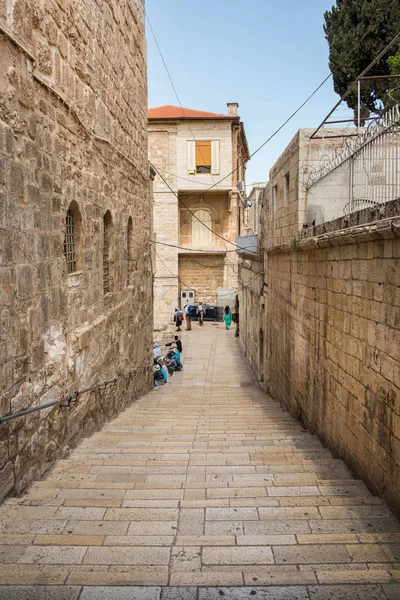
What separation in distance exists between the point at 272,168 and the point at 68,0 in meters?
7.30

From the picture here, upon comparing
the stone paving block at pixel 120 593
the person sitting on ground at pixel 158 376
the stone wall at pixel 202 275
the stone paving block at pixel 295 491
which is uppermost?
the stone wall at pixel 202 275

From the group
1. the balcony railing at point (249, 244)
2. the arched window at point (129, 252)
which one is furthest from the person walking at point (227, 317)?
the arched window at point (129, 252)

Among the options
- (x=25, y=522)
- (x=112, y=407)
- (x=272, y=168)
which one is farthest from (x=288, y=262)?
(x=25, y=522)

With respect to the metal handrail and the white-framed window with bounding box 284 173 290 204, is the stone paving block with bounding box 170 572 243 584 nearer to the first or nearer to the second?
the metal handrail

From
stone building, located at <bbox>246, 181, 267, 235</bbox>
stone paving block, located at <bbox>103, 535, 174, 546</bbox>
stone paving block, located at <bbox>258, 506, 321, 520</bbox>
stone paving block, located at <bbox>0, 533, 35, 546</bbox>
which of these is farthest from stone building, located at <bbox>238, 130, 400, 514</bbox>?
stone building, located at <bbox>246, 181, 267, 235</bbox>

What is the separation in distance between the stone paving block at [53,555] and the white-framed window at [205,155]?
2568 centimetres

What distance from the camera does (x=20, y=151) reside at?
4.06 m

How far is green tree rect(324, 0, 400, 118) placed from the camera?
21141mm

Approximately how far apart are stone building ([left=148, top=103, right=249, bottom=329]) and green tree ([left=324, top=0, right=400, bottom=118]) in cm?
642

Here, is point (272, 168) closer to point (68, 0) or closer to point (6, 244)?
point (68, 0)

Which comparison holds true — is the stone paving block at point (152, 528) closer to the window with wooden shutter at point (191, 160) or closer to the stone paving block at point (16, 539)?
the stone paving block at point (16, 539)

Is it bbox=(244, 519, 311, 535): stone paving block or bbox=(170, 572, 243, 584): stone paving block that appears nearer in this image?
bbox=(170, 572, 243, 584): stone paving block

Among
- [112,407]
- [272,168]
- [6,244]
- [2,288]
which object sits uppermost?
[272,168]

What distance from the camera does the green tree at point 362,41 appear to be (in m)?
21.1
